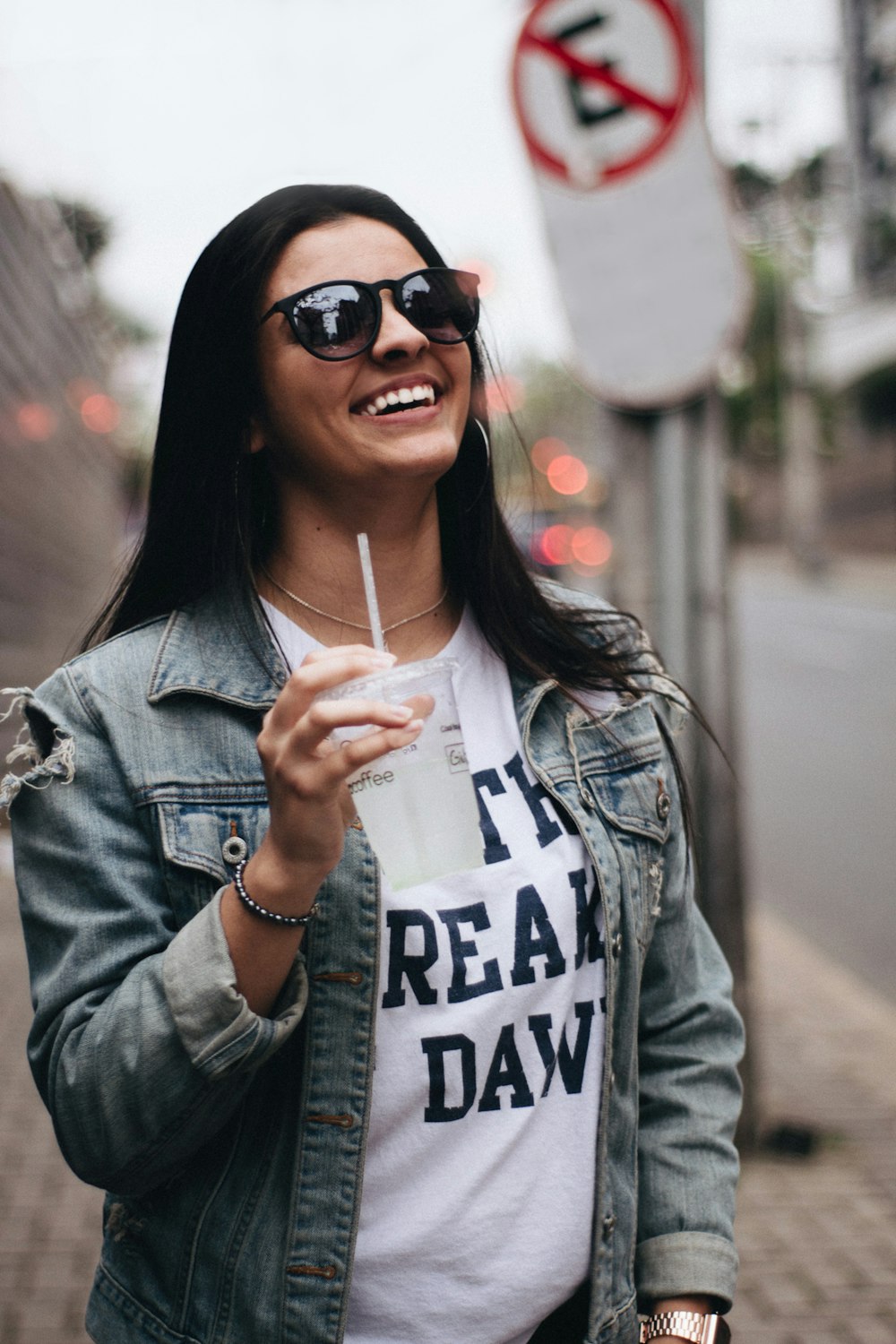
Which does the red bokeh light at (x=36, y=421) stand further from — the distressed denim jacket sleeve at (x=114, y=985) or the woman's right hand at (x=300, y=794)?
the woman's right hand at (x=300, y=794)

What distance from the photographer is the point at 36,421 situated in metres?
9.45

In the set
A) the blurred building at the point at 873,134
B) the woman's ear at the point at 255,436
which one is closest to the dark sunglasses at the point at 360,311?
the woman's ear at the point at 255,436

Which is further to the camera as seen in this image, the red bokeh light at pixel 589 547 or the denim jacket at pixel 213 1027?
the red bokeh light at pixel 589 547

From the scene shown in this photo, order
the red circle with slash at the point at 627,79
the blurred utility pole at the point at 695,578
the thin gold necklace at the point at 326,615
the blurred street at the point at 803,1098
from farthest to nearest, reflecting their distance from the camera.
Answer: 1. the blurred utility pole at the point at 695,578
2. the blurred street at the point at 803,1098
3. the red circle with slash at the point at 627,79
4. the thin gold necklace at the point at 326,615

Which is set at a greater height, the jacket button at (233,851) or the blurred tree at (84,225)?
the blurred tree at (84,225)

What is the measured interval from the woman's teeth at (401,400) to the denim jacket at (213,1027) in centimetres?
31

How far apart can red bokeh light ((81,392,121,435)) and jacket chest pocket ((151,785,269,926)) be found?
1258 cm

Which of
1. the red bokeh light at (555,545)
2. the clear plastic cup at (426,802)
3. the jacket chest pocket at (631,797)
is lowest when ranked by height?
the red bokeh light at (555,545)

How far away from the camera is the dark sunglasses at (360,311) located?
1.54 metres

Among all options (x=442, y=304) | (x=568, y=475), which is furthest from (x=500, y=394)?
(x=568, y=475)

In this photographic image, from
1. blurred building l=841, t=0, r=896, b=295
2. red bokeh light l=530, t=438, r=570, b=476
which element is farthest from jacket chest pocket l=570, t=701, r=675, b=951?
red bokeh light l=530, t=438, r=570, b=476

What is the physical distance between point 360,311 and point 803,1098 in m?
3.85

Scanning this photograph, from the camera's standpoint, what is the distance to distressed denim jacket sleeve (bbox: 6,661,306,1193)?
129cm

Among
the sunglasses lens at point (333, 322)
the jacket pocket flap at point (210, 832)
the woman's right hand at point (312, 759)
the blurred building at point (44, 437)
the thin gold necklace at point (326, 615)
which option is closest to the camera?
the woman's right hand at point (312, 759)
